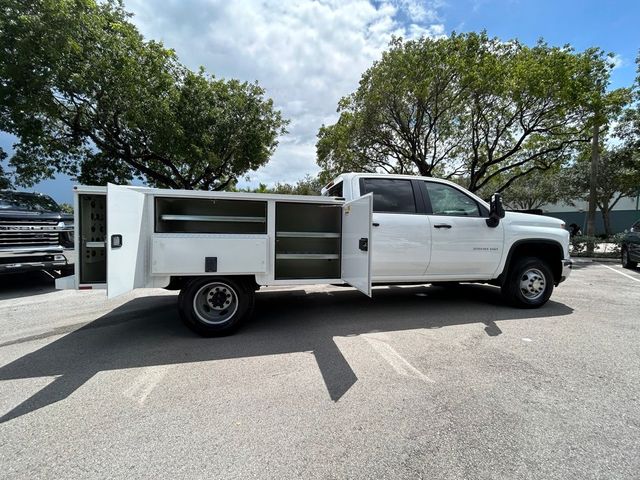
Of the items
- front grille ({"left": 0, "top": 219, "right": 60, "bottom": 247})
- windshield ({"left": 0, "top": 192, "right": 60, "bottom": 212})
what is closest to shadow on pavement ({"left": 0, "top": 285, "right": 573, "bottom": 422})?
front grille ({"left": 0, "top": 219, "right": 60, "bottom": 247})

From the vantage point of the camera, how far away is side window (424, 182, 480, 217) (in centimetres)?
510

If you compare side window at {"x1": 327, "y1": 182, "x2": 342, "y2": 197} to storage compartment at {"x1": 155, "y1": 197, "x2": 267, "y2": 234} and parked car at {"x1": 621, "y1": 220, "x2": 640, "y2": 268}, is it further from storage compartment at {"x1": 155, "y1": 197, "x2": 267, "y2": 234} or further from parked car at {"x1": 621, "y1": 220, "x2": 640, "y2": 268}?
parked car at {"x1": 621, "y1": 220, "x2": 640, "y2": 268}

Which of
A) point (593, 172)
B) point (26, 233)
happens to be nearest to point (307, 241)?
point (26, 233)

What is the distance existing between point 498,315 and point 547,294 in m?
1.12

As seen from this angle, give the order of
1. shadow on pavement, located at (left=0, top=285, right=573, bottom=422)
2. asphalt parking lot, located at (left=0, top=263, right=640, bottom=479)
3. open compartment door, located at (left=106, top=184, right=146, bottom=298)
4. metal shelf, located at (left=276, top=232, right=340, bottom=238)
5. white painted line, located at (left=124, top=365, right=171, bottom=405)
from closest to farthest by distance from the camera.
→ asphalt parking lot, located at (left=0, top=263, right=640, bottom=479), white painted line, located at (left=124, top=365, right=171, bottom=405), open compartment door, located at (left=106, top=184, right=146, bottom=298), shadow on pavement, located at (left=0, top=285, right=573, bottom=422), metal shelf, located at (left=276, top=232, right=340, bottom=238)

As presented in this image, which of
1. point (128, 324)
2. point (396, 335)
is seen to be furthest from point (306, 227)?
point (128, 324)

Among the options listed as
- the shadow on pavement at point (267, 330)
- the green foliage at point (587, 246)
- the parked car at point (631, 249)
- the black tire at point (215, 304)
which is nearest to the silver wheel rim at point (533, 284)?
the shadow on pavement at point (267, 330)

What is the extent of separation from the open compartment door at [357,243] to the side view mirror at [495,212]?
2365 mm

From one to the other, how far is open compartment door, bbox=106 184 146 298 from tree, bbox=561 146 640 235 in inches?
727

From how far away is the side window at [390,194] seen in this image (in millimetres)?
4852

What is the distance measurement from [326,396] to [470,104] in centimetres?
1513

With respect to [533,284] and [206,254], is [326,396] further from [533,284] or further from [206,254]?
[533,284]

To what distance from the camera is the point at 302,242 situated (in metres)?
5.55

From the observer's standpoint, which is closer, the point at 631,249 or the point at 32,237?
the point at 32,237
